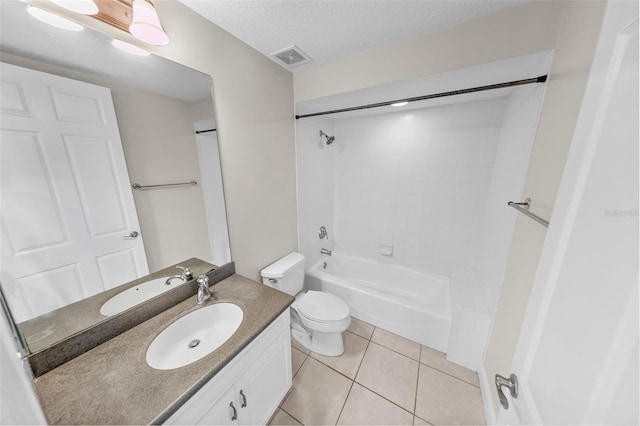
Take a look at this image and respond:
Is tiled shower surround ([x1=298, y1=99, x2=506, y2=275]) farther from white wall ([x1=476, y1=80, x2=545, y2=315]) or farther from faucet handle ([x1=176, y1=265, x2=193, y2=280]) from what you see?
faucet handle ([x1=176, y1=265, x2=193, y2=280])

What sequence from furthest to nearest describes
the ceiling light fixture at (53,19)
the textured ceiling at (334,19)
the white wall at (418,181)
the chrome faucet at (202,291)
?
the white wall at (418,181) < the chrome faucet at (202,291) < the textured ceiling at (334,19) < the ceiling light fixture at (53,19)

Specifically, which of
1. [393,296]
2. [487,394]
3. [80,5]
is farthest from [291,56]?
[487,394]

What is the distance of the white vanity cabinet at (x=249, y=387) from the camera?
0.81 metres

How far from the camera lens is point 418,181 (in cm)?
231

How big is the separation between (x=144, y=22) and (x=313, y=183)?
1.68 m

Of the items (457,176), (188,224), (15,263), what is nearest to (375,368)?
(188,224)

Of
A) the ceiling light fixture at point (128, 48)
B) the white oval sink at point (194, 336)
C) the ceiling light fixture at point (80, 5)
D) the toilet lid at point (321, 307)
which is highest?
the ceiling light fixture at point (80, 5)

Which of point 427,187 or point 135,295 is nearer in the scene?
point 135,295

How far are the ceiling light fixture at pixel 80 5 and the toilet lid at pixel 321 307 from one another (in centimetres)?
200

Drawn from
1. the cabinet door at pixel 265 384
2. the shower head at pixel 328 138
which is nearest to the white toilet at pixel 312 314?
the cabinet door at pixel 265 384

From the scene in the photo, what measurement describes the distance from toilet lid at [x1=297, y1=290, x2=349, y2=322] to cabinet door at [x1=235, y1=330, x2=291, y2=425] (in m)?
0.44

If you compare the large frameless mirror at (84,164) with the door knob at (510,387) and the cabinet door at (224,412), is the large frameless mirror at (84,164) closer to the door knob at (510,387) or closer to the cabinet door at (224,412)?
the cabinet door at (224,412)

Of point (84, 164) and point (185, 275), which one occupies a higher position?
point (84, 164)

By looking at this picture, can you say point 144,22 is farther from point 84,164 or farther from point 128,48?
point 84,164
